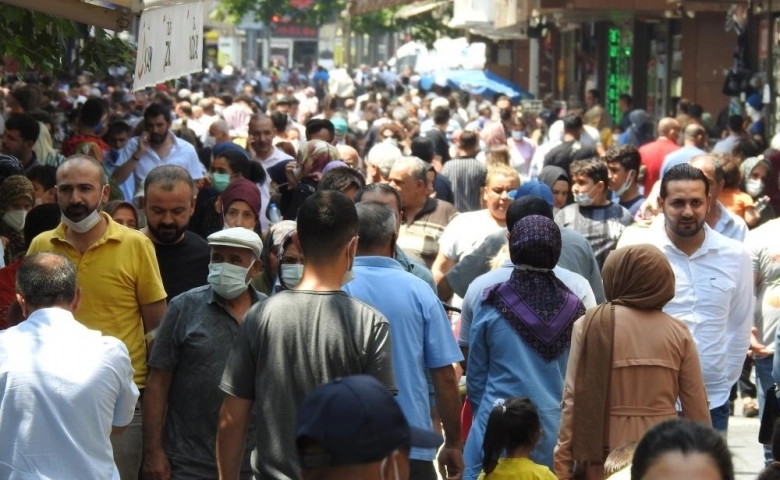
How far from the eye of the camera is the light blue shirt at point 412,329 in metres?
5.41

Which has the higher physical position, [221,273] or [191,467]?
[221,273]

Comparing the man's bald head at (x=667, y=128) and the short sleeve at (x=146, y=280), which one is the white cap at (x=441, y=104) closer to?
the man's bald head at (x=667, y=128)

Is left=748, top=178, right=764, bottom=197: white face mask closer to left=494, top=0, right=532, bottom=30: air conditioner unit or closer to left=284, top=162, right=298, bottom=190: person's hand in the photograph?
left=284, top=162, right=298, bottom=190: person's hand

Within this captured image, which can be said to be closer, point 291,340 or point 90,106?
point 291,340

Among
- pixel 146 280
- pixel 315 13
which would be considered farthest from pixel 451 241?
pixel 315 13

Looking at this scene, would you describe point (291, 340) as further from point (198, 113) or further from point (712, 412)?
point (198, 113)

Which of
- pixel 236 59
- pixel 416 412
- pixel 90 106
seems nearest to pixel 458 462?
pixel 416 412

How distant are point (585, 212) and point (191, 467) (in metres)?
4.44

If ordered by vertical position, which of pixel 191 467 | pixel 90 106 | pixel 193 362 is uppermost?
pixel 90 106

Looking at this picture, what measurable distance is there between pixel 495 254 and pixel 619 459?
2.84 metres

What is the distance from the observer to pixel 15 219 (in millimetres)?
8320

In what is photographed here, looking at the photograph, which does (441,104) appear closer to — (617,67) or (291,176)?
(617,67)

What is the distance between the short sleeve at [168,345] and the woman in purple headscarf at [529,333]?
4.15ft

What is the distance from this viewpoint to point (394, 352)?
17.8ft
